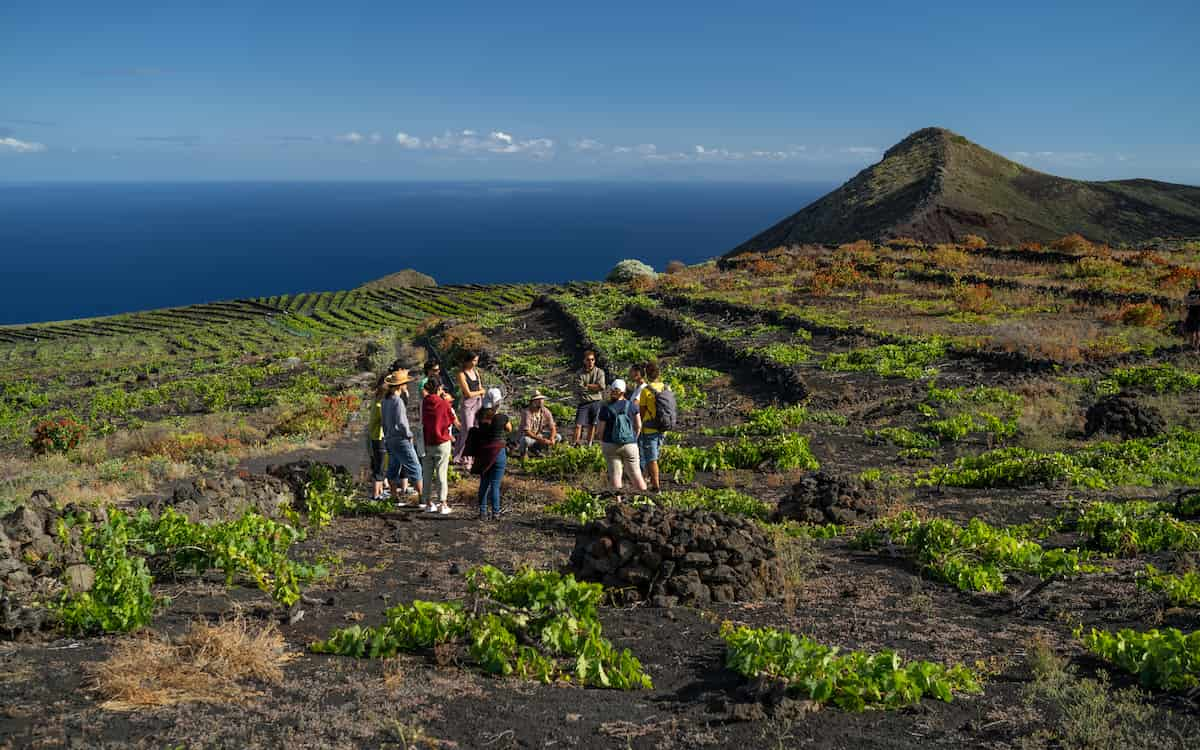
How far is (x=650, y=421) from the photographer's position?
12.3 metres

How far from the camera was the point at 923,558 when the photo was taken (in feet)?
29.6

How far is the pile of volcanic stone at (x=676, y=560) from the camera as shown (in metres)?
8.12

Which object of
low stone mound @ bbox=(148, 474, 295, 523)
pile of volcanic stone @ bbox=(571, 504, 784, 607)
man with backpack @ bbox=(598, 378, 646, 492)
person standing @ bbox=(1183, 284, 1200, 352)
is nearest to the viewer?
pile of volcanic stone @ bbox=(571, 504, 784, 607)

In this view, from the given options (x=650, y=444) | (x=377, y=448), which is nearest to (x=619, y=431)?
(x=650, y=444)

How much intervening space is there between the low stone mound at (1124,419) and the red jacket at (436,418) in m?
11.6

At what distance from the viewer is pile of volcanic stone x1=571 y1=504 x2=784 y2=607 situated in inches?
320

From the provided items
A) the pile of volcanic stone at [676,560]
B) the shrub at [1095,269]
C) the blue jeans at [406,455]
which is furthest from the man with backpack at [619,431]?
the shrub at [1095,269]

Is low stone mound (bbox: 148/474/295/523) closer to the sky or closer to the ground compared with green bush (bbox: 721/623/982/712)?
closer to the ground

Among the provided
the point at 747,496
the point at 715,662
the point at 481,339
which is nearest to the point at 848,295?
the point at 481,339

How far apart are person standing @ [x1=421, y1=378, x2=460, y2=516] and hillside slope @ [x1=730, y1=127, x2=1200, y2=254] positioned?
58.3 m

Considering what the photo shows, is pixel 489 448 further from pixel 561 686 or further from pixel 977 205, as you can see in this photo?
pixel 977 205

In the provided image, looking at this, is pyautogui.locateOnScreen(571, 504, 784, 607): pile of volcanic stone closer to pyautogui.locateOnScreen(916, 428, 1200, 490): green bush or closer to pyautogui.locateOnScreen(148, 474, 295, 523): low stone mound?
pyautogui.locateOnScreen(148, 474, 295, 523): low stone mound

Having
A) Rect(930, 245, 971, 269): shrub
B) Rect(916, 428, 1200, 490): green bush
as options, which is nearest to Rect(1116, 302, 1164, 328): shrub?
Rect(916, 428, 1200, 490): green bush

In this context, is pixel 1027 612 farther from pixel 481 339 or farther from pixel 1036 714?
pixel 481 339
